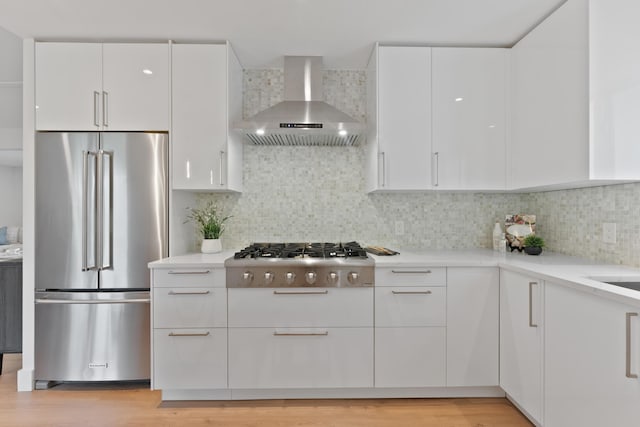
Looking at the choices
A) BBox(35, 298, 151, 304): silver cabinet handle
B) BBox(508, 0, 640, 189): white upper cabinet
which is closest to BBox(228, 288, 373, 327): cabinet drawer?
BBox(35, 298, 151, 304): silver cabinet handle

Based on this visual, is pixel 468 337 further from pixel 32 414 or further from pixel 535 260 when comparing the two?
pixel 32 414

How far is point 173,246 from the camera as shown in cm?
237

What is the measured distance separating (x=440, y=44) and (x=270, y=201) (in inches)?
67.6

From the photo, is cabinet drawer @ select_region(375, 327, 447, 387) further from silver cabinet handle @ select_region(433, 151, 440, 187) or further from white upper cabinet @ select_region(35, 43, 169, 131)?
white upper cabinet @ select_region(35, 43, 169, 131)

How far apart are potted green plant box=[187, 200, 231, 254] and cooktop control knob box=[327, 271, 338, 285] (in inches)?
37.4

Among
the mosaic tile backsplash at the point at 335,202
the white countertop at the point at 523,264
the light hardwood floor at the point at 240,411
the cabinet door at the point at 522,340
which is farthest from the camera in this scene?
the mosaic tile backsplash at the point at 335,202

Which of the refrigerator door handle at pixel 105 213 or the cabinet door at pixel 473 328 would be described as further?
the refrigerator door handle at pixel 105 213

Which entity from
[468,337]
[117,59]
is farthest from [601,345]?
[117,59]

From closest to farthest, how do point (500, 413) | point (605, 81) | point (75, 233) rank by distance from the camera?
point (605, 81) → point (500, 413) → point (75, 233)

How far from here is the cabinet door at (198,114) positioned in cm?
238

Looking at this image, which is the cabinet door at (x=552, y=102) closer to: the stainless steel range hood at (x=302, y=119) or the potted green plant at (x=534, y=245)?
the potted green plant at (x=534, y=245)

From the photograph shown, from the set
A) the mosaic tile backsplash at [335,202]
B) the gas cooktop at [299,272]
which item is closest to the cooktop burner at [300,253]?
the gas cooktop at [299,272]

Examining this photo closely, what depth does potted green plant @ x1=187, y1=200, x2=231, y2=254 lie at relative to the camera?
2561 mm

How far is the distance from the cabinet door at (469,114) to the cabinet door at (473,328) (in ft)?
2.35
